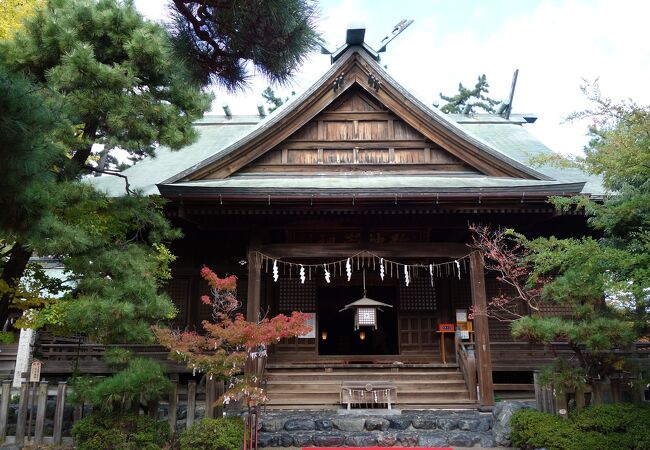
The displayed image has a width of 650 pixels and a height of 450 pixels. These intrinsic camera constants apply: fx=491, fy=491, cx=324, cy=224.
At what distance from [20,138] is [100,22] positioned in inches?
239

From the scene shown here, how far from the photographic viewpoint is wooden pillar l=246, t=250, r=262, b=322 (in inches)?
397

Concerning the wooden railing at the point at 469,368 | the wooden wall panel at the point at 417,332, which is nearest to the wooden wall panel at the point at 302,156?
the wooden wall panel at the point at 417,332

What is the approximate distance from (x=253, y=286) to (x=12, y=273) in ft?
14.1

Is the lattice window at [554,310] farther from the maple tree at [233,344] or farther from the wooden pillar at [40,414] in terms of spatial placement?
the wooden pillar at [40,414]

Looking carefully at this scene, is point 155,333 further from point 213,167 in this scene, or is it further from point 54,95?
point 213,167

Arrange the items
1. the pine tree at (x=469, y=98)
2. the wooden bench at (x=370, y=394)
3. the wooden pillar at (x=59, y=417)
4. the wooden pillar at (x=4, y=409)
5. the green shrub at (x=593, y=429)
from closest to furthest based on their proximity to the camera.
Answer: the green shrub at (x=593, y=429), the wooden pillar at (x=59, y=417), the wooden pillar at (x=4, y=409), the wooden bench at (x=370, y=394), the pine tree at (x=469, y=98)

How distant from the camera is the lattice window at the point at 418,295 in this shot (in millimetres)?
12836

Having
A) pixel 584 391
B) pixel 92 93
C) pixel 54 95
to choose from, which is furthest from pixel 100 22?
pixel 584 391

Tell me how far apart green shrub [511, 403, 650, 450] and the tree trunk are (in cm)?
844

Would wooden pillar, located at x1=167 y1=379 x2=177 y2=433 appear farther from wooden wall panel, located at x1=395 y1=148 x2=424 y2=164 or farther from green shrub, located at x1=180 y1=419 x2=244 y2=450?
wooden wall panel, located at x1=395 y1=148 x2=424 y2=164

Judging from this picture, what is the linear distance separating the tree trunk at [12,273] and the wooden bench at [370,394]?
609cm

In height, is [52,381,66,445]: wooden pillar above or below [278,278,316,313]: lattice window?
below

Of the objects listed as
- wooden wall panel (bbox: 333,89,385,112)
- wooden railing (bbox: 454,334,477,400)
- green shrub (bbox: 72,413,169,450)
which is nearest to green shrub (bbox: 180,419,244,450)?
green shrub (bbox: 72,413,169,450)

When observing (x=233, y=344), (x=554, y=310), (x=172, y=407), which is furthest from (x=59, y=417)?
(x=554, y=310)
